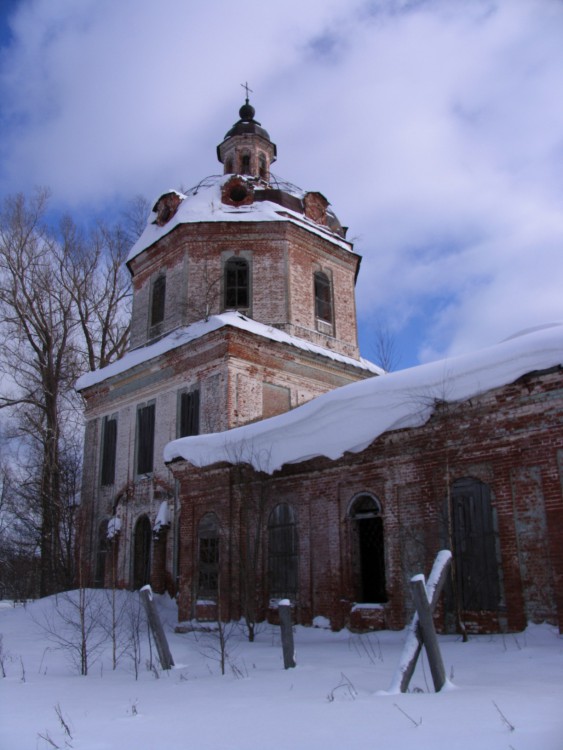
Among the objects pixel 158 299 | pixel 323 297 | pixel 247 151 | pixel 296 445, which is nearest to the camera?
pixel 296 445

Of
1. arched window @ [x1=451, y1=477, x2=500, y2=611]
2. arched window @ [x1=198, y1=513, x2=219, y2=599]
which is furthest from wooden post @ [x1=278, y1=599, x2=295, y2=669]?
arched window @ [x1=198, y1=513, x2=219, y2=599]

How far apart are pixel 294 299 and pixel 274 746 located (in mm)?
17796

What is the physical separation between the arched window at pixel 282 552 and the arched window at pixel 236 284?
9820 mm

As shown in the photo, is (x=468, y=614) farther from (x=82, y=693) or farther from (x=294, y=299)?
(x=294, y=299)

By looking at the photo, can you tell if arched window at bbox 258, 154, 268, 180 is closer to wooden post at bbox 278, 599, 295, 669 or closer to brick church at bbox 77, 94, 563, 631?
brick church at bbox 77, 94, 563, 631

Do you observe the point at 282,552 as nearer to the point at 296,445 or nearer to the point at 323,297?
the point at 296,445

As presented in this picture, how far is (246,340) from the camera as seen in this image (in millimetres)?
18969

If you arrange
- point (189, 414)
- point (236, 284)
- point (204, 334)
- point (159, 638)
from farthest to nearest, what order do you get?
point (236, 284) → point (189, 414) → point (204, 334) → point (159, 638)

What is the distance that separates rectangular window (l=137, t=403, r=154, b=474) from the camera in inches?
819

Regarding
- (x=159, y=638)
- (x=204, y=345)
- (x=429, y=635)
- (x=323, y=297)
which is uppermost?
(x=323, y=297)

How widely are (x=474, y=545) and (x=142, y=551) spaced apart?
13339mm

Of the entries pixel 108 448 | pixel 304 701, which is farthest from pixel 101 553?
pixel 304 701

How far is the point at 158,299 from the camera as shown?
23.1m

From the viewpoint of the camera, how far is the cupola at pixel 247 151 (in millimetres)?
27250
